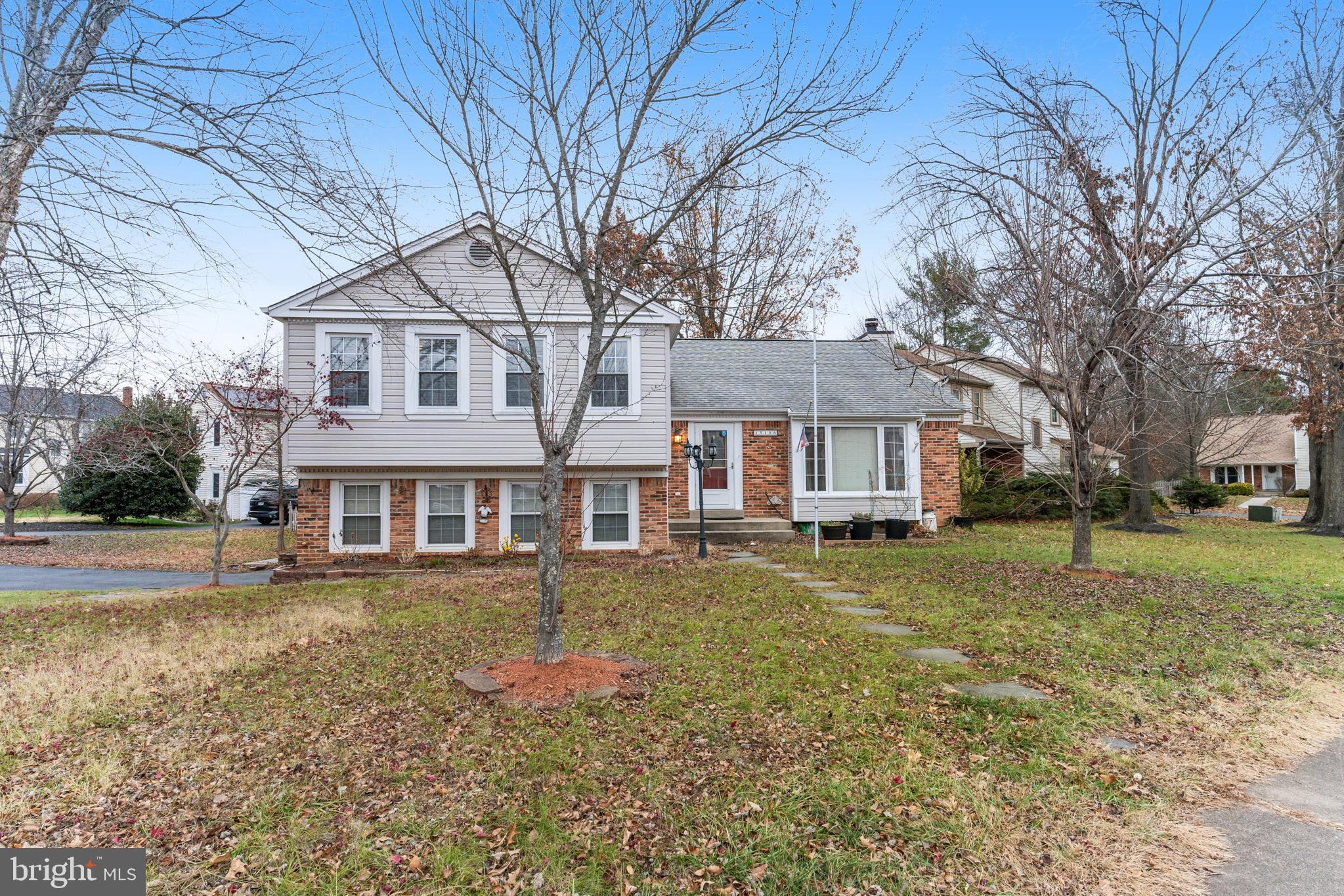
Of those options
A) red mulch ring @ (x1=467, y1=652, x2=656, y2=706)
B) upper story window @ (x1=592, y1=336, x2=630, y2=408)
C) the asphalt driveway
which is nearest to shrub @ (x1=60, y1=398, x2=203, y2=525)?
the asphalt driveway

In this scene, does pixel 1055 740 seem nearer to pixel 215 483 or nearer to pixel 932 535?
pixel 932 535

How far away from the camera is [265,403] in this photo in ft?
39.9

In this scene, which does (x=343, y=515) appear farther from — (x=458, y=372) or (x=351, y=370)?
(x=458, y=372)

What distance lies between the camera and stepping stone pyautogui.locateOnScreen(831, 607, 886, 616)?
26.5ft

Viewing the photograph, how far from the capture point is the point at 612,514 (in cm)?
1375

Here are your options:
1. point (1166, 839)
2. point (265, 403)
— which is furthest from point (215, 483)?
point (1166, 839)

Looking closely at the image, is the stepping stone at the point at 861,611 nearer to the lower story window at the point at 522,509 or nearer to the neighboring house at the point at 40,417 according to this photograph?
the lower story window at the point at 522,509

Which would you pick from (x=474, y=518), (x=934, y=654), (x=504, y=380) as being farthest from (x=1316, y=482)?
(x=474, y=518)

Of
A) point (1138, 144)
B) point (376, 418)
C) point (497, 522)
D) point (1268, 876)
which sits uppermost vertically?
point (1138, 144)

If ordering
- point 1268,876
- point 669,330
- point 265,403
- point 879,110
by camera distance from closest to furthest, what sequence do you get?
point 1268,876
point 879,110
point 265,403
point 669,330

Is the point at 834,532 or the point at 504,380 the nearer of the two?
the point at 504,380

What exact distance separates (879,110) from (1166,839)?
18.0 feet

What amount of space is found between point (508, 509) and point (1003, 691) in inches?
380

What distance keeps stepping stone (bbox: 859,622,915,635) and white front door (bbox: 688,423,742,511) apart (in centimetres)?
904
